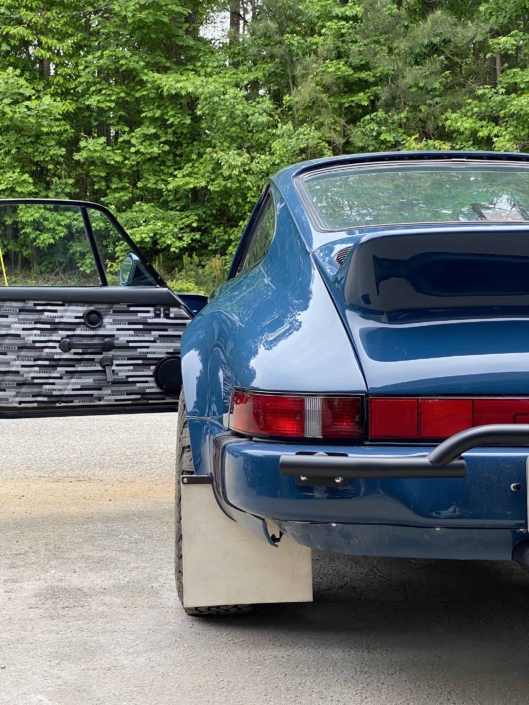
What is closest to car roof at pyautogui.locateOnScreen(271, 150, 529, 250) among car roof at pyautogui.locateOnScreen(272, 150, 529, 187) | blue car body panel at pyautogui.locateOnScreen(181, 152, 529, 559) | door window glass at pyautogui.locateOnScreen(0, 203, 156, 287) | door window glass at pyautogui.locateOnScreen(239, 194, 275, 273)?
car roof at pyautogui.locateOnScreen(272, 150, 529, 187)

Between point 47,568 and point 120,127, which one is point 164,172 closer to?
point 120,127

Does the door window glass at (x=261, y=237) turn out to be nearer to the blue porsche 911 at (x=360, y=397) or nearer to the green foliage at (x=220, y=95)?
the blue porsche 911 at (x=360, y=397)

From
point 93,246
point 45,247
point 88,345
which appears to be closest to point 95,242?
point 93,246

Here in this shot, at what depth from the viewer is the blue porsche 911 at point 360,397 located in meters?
2.21

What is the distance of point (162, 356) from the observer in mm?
4590

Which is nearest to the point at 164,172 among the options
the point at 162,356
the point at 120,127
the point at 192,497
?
the point at 120,127

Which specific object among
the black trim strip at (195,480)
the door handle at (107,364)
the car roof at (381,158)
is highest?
the car roof at (381,158)

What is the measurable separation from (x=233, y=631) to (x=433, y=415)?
1225 millimetres

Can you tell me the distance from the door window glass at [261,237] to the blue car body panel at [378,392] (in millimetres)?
683

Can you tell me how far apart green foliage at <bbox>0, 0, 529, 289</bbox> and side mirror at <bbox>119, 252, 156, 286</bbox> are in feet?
60.1

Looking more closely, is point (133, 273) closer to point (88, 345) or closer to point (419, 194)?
point (88, 345)

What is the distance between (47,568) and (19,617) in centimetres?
56

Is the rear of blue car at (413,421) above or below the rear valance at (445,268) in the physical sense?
below

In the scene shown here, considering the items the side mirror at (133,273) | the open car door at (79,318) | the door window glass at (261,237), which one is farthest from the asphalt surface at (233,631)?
the door window glass at (261,237)
